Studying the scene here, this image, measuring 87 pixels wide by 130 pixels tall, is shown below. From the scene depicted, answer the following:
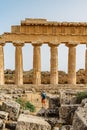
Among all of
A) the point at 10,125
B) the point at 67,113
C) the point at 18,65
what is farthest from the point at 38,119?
the point at 18,65

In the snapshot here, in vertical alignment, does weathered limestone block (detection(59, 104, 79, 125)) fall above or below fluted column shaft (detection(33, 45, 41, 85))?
below

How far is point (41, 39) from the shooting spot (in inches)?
1586

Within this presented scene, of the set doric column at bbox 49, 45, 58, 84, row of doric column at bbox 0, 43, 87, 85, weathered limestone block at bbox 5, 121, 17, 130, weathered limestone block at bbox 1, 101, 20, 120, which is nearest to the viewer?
weathered limestone block at bbox 5, 121, 17, 130

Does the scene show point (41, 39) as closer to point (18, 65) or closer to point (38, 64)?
point (38, 64)

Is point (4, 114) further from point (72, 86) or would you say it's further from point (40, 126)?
point (72, 86)

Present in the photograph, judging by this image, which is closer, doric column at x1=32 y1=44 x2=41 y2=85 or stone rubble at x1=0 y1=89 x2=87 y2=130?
stone rubble at x1=0 y1=89 x2=87 y2=130

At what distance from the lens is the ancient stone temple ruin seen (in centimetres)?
4003

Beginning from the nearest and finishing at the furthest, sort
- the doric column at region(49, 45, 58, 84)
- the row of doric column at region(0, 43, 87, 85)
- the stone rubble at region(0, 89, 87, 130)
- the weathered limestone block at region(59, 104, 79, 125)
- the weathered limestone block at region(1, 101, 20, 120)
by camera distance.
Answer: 1. the stone rubble at region(0, 89, 87, 130)
2. the weathered limestone block at region(59, 104, 79, 125)
3. the weathered limestone block at region(1, 101, 20, 120)
4. the row of doric column at region(0, 43, 87, 85)
5. the doric column at region(49, 45, 58, 84)

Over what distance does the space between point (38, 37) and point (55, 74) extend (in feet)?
15.5

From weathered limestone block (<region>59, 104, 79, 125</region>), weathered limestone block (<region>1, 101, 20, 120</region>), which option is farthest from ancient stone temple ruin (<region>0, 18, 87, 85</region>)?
weathered limestone block (<region>59, 104, 79, 125</region>)

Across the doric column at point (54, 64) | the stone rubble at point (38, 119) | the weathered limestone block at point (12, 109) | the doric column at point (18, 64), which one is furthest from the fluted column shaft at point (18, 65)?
the weathered limestone block at point (12, 109)

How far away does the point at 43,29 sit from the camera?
132 ft

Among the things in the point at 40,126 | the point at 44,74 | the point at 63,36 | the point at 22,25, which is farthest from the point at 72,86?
the point at 40,126

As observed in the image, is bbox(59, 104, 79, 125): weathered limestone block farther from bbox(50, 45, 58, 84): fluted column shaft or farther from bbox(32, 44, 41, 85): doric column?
bbox(32, 44, 41, 85): doric column
